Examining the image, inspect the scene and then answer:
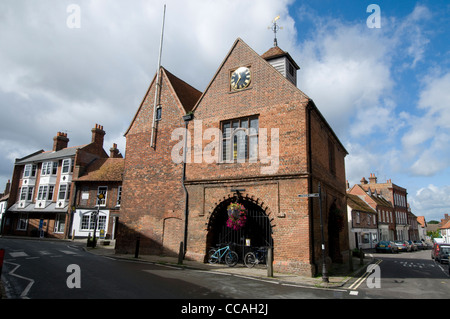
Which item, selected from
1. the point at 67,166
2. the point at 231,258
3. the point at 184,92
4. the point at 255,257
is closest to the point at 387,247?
the point at 255,257

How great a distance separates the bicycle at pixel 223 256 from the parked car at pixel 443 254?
64.1ft

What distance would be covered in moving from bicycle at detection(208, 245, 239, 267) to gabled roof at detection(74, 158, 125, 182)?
21361mm

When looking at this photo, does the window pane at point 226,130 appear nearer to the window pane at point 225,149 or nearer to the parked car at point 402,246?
the window pane at point 225,149

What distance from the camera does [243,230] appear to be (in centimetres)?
1591

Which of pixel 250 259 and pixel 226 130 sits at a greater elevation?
pixel 226 130

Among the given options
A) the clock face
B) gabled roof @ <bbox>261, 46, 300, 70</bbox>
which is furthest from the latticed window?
gabled roof @ <bbox>261, 46, 300, 70</bbox>

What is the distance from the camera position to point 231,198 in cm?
1580

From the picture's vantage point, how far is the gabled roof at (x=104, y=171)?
1363 inches

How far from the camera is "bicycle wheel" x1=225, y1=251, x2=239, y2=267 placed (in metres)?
14.9

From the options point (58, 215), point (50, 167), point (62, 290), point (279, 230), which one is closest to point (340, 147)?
point (279, 230)

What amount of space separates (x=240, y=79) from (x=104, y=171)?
82.9ft

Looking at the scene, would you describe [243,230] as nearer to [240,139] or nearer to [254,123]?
[240,139]

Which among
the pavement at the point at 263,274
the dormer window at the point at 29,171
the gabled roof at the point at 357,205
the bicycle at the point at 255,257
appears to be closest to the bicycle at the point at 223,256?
the pavement at the point at 263,274
